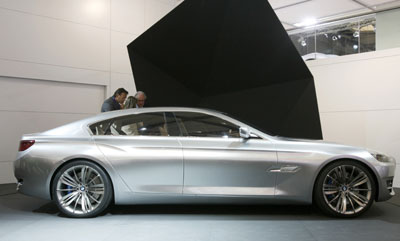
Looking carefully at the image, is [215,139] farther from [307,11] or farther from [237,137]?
[307,11]

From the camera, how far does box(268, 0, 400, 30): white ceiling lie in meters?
8.55

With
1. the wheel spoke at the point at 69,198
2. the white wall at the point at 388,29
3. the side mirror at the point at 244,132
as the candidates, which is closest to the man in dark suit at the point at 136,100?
the wheel spoke at the point at 69,198

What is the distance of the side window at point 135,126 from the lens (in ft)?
15.1

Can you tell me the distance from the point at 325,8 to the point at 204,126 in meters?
6.02

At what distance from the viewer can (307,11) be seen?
30.7 feet

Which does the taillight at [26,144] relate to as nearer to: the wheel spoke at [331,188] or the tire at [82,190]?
the tire at [82,190]

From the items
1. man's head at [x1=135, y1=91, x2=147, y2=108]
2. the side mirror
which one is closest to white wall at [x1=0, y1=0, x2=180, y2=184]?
man's head at [x1=135, y1=91, x2=147, y2=108]

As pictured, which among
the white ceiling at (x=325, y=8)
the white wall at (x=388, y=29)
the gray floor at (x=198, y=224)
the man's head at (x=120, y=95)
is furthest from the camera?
the white ceiling at (x=325, y=8)

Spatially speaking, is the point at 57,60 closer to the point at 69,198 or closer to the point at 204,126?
the point at 69,198

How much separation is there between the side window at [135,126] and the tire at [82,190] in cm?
47

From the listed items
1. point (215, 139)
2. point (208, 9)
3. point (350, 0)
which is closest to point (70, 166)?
point (215, 139)

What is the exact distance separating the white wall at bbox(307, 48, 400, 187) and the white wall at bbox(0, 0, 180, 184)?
186 inches

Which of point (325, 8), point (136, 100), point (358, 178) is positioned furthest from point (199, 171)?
point (325, 8)

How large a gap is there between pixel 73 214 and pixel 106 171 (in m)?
0.63
